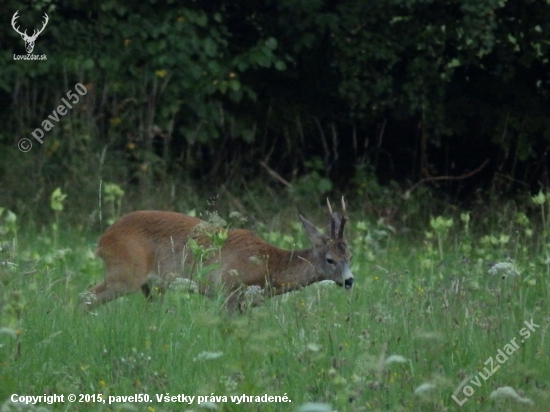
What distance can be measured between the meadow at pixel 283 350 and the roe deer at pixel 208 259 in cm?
84

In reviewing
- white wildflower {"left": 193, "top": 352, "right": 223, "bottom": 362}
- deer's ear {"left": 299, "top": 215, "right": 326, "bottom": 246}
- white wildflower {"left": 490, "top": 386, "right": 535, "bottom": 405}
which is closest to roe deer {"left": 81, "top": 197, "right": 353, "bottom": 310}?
deer's ear {"left": 299, "top": 215, "right": 326, "bottom": 246}

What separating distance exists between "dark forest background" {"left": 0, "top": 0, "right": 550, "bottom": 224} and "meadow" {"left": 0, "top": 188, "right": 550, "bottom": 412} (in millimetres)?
5364

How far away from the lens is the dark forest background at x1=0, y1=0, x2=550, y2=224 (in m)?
12.2

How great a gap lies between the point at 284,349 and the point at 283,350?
0.01 meters

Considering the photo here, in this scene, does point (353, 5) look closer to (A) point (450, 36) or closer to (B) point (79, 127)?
(A) point (450, 36)

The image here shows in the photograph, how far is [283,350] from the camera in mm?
5254

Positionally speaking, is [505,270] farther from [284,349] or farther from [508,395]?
[508,395]

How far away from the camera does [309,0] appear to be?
12.6 m

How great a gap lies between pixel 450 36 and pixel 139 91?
3376 millimetres

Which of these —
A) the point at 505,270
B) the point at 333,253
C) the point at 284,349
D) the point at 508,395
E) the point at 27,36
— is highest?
the point at 27,36

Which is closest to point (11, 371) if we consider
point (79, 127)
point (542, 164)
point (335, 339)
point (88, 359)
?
point (88, 359)

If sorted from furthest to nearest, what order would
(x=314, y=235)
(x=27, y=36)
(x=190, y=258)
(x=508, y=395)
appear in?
(x=27, y=36) < (x=314, y=235) < (x=190, y=258) < (x=508, y=395)

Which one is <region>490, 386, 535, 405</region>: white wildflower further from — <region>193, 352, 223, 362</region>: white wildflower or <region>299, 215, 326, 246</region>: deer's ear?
<region>299, 215, 326, 246</region>: deer's ear

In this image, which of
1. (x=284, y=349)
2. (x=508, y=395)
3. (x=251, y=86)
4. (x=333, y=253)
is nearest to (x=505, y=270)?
(x=333, y=253)
